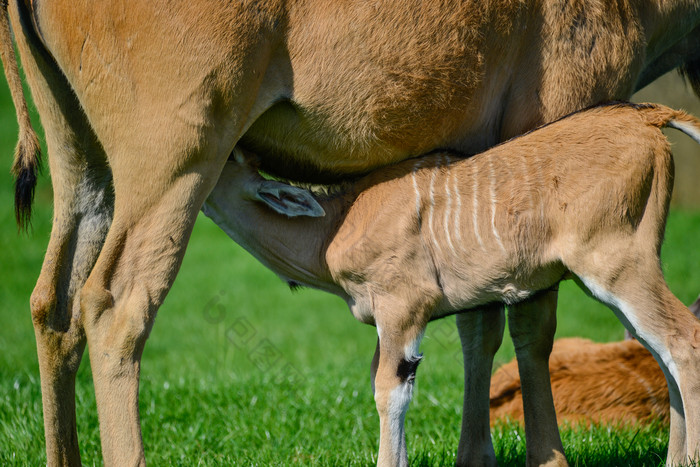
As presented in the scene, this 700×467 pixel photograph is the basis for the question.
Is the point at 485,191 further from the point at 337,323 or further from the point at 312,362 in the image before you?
the point at 337,323

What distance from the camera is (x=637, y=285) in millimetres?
3850

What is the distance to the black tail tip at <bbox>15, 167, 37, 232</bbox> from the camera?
459cm

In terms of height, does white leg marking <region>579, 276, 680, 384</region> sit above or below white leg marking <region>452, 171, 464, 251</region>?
below

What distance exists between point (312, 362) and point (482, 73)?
265 inches

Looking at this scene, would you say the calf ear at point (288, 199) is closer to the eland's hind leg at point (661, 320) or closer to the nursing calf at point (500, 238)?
the nursing calf at point (500, 238)

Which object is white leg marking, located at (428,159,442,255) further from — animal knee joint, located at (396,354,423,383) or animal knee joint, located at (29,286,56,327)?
animal knee joint, located at (29,286,56,327)

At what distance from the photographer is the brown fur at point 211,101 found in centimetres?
370

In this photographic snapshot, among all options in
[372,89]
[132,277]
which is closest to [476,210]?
[372,89]

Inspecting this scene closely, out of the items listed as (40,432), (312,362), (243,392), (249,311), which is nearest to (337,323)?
(249,311)

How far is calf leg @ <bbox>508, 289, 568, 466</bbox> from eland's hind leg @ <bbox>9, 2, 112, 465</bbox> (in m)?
2.27

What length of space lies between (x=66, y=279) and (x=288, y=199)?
1.26m

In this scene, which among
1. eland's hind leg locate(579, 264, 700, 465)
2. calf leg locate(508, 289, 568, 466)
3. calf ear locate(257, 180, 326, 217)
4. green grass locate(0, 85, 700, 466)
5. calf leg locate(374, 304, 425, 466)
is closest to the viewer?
eland's hind leg locate(579, 264, 700, 465)

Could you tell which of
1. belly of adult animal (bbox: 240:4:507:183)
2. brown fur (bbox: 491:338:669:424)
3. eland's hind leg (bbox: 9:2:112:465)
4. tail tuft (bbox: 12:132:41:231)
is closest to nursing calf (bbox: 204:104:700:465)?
belly of adult animal (bbox: 240:4:507:183)

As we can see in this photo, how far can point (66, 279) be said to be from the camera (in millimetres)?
4578
